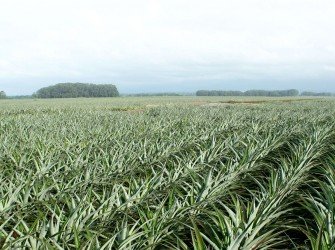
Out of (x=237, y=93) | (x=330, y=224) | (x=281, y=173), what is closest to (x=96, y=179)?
(x=281, y=173)

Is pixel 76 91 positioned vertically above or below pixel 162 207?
above

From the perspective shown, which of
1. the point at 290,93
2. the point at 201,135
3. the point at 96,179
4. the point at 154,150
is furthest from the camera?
the point at 290,93

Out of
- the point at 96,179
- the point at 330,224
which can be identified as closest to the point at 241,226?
the point at 330,224

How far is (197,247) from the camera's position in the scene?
230 cm

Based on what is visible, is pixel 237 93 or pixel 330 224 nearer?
pixel 330 224

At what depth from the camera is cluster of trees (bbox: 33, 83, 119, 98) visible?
131875 millimetres

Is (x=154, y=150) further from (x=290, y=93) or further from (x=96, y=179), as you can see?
(x=290, y=93)

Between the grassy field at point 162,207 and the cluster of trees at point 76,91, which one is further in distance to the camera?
the cluster of trees at point 76,91

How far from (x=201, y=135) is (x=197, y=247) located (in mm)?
6532

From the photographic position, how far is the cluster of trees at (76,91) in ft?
433

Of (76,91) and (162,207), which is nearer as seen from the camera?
(162,207)

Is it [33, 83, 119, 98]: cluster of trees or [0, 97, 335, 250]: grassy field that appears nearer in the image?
[0, 97, 335, 250]: grassy field

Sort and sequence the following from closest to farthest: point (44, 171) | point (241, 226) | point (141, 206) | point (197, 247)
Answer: point (197, 247) < point (241, 226) < point (141, 206) < point (44, 171)

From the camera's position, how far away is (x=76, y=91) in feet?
437
